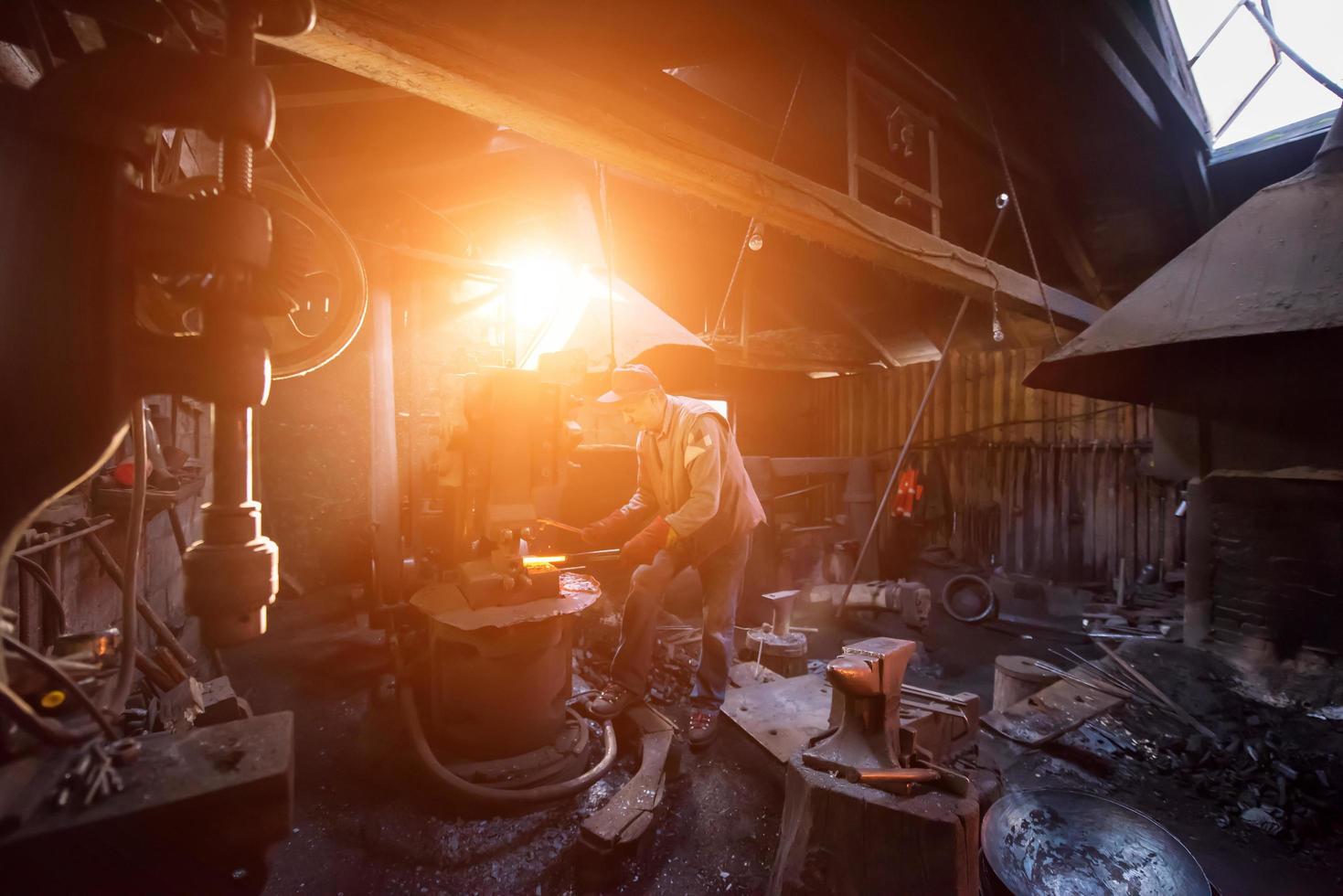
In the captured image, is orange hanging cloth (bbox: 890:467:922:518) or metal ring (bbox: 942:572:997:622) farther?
orange hanging cloth (bbox: 890:467:922:518)

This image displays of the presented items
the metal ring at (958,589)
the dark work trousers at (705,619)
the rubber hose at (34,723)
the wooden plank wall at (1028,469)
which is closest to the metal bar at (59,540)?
the rubber hose at (34,723)

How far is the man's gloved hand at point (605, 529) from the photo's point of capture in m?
4.57

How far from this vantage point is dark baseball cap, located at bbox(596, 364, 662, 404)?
4422mm

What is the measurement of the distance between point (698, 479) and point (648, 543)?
65cm

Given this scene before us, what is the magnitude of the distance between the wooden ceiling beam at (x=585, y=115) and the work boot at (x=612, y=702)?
3.73 metres

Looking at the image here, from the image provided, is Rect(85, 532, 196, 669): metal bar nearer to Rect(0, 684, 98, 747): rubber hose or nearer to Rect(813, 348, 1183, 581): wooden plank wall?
Rect(0, 684, 98, 747): rubber hose

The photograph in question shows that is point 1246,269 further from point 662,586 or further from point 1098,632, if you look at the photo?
point 662,586

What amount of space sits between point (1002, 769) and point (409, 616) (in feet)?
14.6

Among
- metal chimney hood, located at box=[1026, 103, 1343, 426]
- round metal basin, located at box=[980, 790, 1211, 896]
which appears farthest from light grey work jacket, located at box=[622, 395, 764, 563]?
metal chimney hood, located at box=[1026, 103, 1343, 426]

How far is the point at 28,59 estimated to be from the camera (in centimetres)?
218

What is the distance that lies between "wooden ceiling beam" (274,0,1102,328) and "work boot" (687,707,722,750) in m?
3.63

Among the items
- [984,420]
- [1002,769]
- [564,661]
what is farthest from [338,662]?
[984,420]

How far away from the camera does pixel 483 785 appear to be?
3229 mm

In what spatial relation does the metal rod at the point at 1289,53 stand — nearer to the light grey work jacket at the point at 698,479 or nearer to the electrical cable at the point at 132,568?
the light grey work jacket at the point at 698,479
